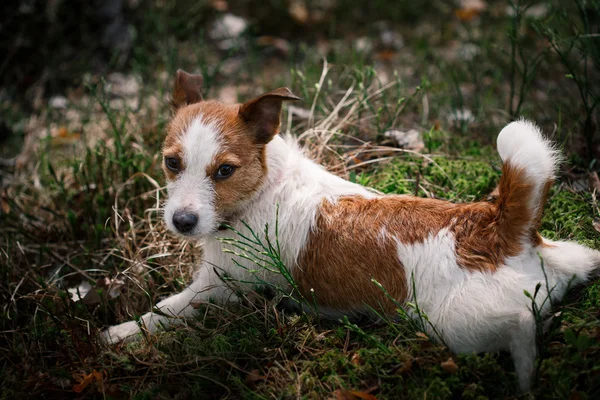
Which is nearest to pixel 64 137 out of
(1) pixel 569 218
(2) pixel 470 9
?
(1) pixel 569 218

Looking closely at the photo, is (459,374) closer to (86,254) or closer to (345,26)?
(86,254)

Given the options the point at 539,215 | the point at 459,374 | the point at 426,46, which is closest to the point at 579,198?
the point at 539,215

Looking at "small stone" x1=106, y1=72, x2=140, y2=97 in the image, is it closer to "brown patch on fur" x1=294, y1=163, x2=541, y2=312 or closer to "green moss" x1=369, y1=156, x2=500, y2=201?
"green moss" x1=369, y1=156, x2=500, y2=201

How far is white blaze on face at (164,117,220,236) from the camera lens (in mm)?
3021

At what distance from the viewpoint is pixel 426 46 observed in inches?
280

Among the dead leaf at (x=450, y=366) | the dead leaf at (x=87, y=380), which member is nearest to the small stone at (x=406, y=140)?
the dead leaf at (x=450, y=366)

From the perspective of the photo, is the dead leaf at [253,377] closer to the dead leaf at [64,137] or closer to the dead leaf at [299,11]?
the dead leaf at [64,137]

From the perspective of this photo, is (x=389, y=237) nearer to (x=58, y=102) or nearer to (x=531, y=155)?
A: (x=531, y=155)

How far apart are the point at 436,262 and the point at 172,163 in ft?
5.32

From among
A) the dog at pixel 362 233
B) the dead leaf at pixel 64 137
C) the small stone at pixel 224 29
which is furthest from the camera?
the small stone at pixel 224 29

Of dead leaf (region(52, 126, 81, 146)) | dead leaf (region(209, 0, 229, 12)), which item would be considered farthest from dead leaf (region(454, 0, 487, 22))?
dead leaf (region(52, 126, 81, 146))

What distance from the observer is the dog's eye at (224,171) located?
10.1 ft

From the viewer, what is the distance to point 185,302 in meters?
3.40

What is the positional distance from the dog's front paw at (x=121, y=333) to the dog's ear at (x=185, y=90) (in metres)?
1.49
